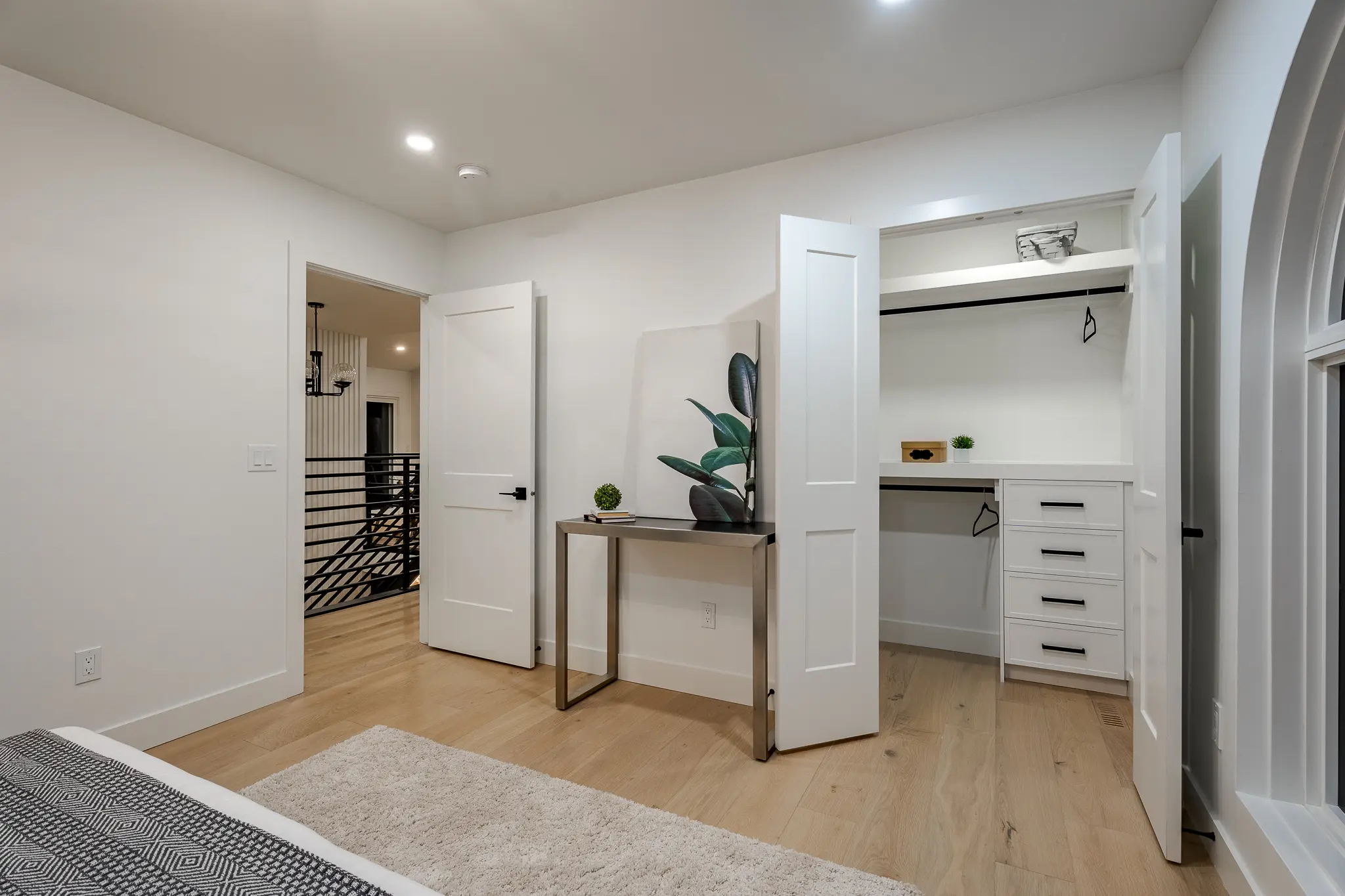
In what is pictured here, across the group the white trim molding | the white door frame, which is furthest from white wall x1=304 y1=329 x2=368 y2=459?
the white trim molding

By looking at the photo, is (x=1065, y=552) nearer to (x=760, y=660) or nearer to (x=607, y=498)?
(x=760, y=660)

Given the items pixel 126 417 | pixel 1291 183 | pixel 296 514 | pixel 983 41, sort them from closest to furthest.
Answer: pixel 1291 183
pixel 983 41
pixel 126 417
pixel 296 514

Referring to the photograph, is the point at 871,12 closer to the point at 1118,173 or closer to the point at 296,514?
the point at 1118,173

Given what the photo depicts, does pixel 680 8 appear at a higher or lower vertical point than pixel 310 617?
higher

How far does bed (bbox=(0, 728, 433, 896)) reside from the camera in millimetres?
829

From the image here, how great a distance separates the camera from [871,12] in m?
1.98

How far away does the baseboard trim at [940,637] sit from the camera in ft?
11.7

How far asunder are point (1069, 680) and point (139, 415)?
4238 mm

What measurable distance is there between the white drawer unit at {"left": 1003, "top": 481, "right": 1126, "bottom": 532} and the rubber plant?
1322mm

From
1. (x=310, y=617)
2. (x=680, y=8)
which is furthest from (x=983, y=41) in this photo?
(x=310, y=617)

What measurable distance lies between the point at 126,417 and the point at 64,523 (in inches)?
17.3

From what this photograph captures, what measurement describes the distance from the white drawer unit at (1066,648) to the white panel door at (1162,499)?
109 cm

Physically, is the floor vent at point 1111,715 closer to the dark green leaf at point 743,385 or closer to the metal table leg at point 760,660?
the metal table leg at point 760,660

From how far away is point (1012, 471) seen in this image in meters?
3.17
